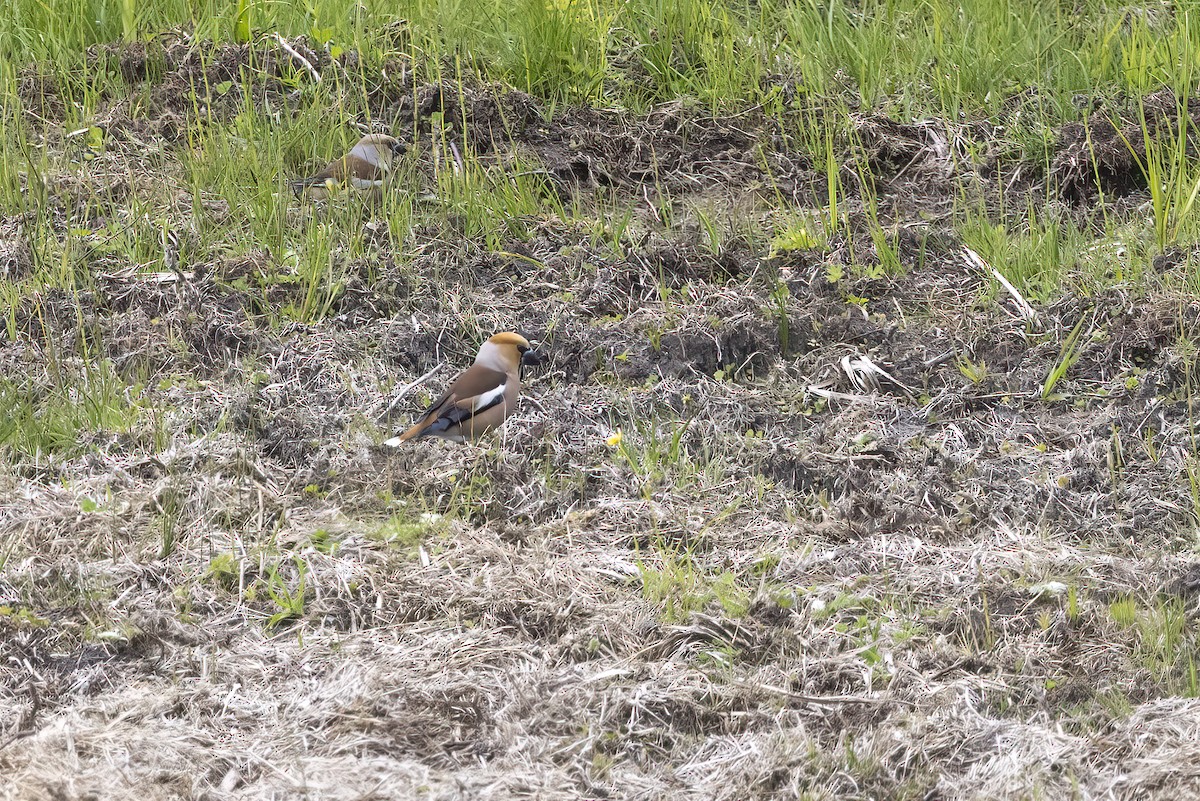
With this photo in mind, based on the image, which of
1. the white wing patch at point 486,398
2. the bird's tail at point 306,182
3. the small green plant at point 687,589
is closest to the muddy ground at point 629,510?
the small green plant at point 687,589

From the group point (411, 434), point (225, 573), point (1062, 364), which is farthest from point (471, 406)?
point (1062, 364)

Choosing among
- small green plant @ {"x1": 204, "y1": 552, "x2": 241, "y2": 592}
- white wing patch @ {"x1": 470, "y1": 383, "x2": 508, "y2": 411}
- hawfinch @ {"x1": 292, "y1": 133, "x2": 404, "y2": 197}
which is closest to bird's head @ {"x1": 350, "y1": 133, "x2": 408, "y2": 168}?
hawfinch @ {"x1": 292, "y1": 133, "x2": 404, "y2": 197}

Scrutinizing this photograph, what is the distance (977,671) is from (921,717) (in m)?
0.29

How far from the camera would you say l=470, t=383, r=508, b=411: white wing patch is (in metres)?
4.63

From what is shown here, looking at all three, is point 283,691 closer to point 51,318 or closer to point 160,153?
point 51,318

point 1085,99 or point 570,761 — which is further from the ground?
point 1085,99

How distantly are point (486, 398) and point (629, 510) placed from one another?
75 centimetres

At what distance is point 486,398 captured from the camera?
183 inches

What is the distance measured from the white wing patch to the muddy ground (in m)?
0.13

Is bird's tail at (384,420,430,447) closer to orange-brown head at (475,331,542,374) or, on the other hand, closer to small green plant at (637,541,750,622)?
orange-brown head at (475,331,542,374)

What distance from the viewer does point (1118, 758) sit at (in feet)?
9.63

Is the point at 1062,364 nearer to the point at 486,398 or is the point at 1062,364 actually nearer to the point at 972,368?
the point at 972,368

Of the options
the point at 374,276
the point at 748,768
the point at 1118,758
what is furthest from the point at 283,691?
the point at 374,276

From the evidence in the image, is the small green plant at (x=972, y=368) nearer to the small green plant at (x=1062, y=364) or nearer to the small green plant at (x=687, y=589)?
the small green plant at (x=1062, y=364)
